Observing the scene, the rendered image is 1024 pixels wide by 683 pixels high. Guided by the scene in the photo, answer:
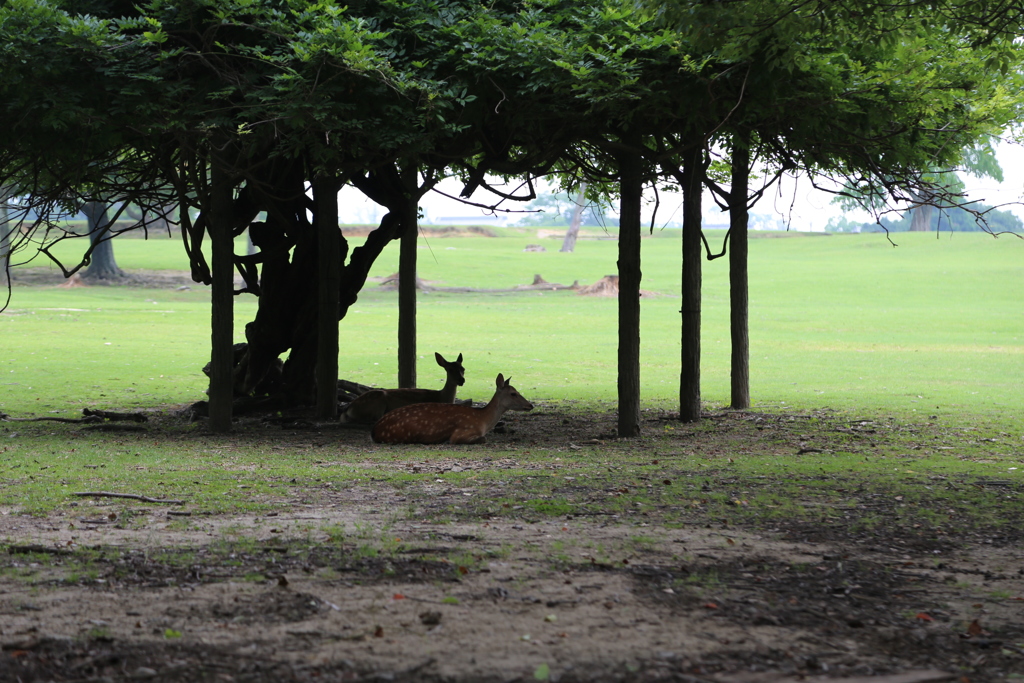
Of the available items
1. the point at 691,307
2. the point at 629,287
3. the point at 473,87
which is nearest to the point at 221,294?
the point at 473,87

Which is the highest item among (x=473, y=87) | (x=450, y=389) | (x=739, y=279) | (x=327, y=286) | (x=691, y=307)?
(x=473, y=87)

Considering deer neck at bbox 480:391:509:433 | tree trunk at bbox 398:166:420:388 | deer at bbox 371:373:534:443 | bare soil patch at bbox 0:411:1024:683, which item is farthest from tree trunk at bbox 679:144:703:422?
bare soil patch at bbox 0:411:1024:683

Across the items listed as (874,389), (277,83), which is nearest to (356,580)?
(277,83)

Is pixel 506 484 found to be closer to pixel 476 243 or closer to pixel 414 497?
pixel 414 497

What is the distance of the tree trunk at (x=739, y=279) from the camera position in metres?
13.3

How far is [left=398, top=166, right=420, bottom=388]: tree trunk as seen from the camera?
13.8 meters

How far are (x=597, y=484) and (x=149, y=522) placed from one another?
3.26 m

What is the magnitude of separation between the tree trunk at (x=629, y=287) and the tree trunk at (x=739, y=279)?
7.18 ft

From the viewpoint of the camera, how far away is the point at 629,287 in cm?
1136

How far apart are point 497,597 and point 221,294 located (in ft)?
24.5

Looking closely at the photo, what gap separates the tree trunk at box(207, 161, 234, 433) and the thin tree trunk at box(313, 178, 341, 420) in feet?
4.09

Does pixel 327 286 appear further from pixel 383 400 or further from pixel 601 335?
pixel 601 335

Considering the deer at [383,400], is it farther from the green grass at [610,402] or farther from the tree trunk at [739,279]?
the tree trunk at [739,279]

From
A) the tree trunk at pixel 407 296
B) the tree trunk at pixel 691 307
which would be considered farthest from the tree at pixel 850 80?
the tree trunk at pixel 407 296
